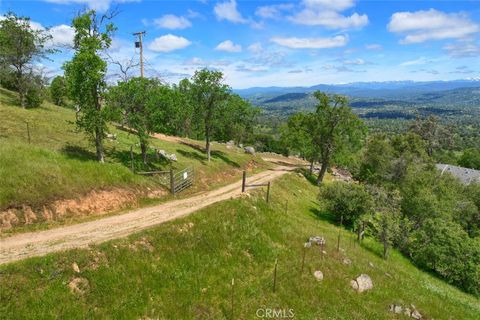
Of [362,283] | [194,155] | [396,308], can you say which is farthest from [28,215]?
[194,155]

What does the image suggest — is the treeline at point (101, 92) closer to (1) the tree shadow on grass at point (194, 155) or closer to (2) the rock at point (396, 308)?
(1) the tree shadow on grass at point (194, 155)

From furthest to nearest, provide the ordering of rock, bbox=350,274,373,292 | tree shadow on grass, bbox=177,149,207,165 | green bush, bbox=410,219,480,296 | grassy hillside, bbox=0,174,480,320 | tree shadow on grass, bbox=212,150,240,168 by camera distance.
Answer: tree shadow on grass, bbox=212,150,240,168 → tree shadow on grass, bbox=177,149,207,165 → green bush, bbox=410,219,480,296 → rock, bbox=350,274,373,292 → grassy hillside, bbox=0,174,480,320

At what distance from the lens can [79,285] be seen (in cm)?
1628

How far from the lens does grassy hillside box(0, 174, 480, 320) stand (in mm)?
15719

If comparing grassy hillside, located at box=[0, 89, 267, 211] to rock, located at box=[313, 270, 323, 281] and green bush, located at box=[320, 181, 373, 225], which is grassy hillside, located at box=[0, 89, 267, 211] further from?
rock, located at box=[313, 270, 323, 281]

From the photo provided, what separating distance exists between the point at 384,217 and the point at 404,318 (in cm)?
1350

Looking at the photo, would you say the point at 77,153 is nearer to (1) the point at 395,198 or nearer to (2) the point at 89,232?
(2) the point at 89,232

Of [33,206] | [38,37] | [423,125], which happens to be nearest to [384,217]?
[33,206]

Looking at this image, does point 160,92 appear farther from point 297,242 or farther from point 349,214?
point 349,214

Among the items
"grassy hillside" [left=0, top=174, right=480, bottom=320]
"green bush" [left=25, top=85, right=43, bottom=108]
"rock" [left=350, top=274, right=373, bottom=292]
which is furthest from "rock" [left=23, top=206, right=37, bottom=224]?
"green bush" [left=25, top=85, right=43, bottom=108]

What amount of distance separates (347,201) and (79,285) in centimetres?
2980

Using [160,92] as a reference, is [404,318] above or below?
below

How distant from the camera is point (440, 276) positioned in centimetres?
3450

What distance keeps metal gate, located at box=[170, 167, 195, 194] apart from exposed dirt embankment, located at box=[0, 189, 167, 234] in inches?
89.6
